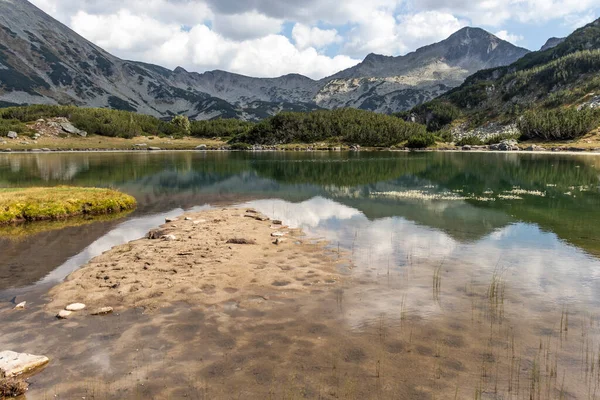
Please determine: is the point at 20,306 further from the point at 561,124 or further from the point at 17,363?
the point at 561,124

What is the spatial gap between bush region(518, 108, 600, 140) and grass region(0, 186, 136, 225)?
174 meters

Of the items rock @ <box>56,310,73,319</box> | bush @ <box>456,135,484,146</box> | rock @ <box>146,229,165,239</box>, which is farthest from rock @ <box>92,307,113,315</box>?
bush @ <box>456,135,484,146</box>

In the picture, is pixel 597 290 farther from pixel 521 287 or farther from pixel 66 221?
pixel 66 221

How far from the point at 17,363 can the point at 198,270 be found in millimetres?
9094

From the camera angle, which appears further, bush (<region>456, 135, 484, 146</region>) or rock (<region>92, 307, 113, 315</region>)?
bush (<region>456, 135, 484, 146</region>)

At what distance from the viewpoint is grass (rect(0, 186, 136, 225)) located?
32062 millimetres

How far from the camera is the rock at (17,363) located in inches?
404

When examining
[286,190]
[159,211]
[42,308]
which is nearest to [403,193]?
[286,190]

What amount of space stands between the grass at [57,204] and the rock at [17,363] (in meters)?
25.4

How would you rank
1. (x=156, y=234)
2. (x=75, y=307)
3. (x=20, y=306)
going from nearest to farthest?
(x=75, y=307) → (x=20, y=306) → (x=156, y=234)

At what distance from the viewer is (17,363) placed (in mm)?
10562

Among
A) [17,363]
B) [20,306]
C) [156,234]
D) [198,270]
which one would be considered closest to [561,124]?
[156,234]

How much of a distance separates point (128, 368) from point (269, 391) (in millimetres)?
4303

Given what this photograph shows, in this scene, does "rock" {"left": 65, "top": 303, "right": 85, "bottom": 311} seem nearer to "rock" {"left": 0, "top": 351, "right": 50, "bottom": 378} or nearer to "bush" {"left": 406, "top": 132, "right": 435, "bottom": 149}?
"rock" {"left": 0, "top": 351, "right": 50, "bottom": 378}
